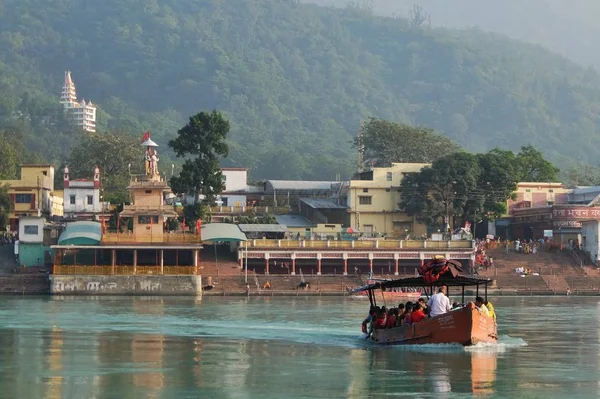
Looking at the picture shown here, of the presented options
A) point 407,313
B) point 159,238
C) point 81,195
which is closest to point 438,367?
point 407,313

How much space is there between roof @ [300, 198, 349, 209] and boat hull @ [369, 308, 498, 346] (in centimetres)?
6071

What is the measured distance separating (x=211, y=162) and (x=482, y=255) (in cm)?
2036

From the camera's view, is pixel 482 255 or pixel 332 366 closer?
pixel 332 366

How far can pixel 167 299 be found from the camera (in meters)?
79.9

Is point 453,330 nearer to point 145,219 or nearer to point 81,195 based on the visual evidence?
point 145,219

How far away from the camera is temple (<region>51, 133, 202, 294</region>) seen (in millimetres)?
84000

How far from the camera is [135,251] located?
284 feet

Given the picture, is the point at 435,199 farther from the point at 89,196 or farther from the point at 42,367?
the point at 42,367

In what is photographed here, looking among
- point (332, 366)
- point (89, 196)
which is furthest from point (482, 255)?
point (332, 366)

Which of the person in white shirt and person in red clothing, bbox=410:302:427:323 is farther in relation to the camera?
person in red clothing, bbox=410:302:427:323

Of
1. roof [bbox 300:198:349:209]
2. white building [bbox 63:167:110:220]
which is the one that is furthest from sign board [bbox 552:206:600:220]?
white building [bbox 63:167:110:220]

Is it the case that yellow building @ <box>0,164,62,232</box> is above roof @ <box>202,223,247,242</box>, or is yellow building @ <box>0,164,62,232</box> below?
above

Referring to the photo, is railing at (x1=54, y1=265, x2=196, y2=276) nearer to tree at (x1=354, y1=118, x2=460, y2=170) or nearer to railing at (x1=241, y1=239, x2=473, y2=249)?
railing at (x1=241, y1=239, x2=473, y2=249)

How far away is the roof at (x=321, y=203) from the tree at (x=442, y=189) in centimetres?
575
